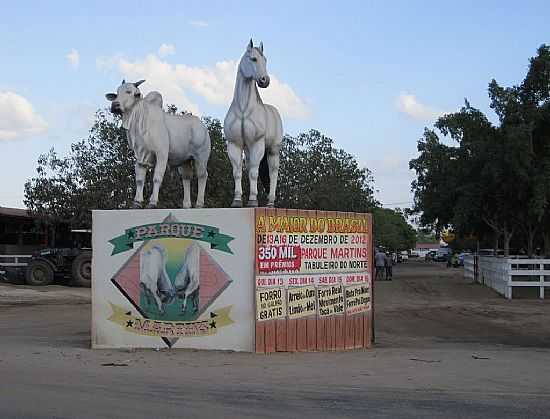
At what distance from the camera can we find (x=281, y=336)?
44.5 feet

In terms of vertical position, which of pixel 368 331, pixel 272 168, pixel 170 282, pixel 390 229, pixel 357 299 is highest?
pixel 390 229

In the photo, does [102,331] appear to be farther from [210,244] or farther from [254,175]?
[254,175]

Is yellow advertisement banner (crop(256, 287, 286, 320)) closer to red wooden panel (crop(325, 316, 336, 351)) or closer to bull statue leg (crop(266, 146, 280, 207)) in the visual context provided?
red wooden panel (crop(325, 316, 336, 351))

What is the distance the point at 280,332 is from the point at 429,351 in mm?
2737

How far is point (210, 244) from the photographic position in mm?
13430

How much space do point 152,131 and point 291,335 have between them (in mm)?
4121

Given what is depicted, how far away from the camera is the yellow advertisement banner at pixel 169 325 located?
1336 centimetres

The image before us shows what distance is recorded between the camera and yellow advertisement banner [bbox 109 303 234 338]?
13359mm

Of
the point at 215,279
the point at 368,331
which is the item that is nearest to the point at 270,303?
the point at 215,279

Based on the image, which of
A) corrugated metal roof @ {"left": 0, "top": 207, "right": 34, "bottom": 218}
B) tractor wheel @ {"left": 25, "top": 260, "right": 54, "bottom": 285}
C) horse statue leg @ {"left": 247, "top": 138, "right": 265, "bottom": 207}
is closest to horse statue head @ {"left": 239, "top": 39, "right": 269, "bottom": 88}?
horse statue leg @ {"left": 247, "top": 138, "right": 265, "bottom": 207}

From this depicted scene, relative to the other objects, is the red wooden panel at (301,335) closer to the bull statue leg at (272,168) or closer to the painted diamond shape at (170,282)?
the painted diamond shape at (170,282)

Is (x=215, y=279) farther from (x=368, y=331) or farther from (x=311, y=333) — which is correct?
(x=368, y=331)

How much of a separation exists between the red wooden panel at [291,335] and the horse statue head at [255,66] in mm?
3921

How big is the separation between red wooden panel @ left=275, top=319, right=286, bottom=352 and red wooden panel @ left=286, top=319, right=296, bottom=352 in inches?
2.8
